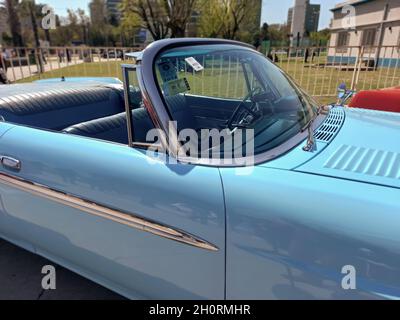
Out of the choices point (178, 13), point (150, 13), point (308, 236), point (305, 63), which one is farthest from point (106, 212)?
point (150, 13)

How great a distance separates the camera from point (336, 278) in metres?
1.07

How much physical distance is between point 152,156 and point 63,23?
66.2 meters

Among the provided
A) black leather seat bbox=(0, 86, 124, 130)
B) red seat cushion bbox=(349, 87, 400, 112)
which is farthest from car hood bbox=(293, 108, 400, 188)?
black leather seat bbox=(0, 86, 124, 130)

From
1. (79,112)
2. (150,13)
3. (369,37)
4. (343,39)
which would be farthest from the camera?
(343,39)

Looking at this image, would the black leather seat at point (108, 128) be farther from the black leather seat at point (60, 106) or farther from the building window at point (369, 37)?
the building window at point (369, 37)

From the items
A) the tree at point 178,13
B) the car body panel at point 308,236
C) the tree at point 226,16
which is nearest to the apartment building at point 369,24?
the tree at point 226,16

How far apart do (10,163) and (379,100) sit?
3.16 meters

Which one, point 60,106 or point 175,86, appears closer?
point 175,86

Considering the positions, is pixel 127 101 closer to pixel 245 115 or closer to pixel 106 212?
pixel 106 212

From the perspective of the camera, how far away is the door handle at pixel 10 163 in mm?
1712

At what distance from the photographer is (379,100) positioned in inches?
122

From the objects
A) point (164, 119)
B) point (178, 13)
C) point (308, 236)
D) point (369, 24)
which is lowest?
point (308, 236)
